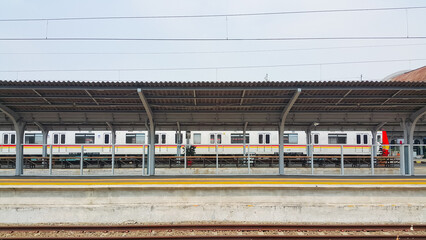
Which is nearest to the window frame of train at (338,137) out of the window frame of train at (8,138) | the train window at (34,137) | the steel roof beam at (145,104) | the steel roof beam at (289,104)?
the steel roof beam at (289,104)

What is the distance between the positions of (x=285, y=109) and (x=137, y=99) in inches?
221

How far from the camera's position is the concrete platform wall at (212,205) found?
9188mm

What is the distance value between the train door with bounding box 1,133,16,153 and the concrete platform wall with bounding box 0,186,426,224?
18872mm

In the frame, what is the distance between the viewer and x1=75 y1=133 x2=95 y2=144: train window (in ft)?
85.1

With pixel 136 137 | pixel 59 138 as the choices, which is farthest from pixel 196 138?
pixel 59 138

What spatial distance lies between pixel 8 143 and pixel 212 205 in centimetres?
2312

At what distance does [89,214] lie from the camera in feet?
30.2

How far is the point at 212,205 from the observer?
9.30 meters

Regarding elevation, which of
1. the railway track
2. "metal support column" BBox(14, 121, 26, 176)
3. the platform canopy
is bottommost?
the railway track

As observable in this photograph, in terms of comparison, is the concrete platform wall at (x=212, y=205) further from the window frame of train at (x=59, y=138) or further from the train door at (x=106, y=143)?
the window frame of train at (x=59, y=138)

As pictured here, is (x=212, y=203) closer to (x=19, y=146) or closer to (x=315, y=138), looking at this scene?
(x=19, y=146)

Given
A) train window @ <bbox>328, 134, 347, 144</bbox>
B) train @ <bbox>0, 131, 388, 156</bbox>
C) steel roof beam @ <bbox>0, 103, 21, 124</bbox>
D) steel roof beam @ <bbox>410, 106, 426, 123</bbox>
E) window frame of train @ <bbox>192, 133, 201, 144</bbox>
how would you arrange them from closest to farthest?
1. steel roof beam @ <bbox>0, 103, 21, 124</bbox>
2. steel roof beam @ <bbox>410, 106, 426, 123</bbox>
3. train @ <bbox>0, 131, 388, 156</bbox>
4. window frame of train @ <bbox>192, 133, 201, 144</bbox>
5. train window @ <bbox>328, 134, 347, 144</bbox>

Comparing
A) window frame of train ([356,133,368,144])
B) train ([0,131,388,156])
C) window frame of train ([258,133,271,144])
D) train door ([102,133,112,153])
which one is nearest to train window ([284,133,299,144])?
train ([0,131,388,156])

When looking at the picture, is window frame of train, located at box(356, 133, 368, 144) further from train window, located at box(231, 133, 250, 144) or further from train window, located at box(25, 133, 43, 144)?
train window, located at box(25, 133, 43, 144)
